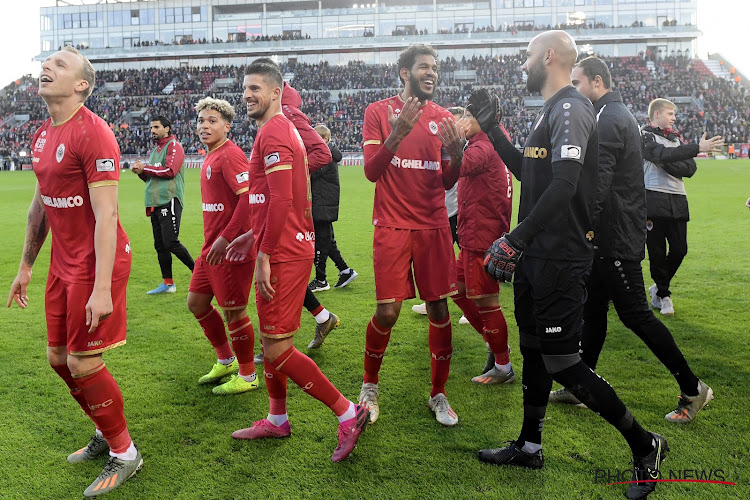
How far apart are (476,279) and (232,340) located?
6.54ft

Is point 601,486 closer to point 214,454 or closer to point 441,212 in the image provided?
point 441,212

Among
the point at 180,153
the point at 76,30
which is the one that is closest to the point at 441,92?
the point at 76,30

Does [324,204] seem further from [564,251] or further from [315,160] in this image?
[564,251]

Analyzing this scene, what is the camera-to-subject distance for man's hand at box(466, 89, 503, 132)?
387 cm

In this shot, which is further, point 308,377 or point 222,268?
point 222,268

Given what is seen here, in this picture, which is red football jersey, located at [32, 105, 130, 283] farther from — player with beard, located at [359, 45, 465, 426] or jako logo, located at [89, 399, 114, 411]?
player with beard, located at [359, 45, 465, 426]

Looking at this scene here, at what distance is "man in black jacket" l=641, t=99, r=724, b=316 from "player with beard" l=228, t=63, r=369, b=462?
13.1 feet

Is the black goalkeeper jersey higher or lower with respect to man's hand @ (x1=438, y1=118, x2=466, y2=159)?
lower

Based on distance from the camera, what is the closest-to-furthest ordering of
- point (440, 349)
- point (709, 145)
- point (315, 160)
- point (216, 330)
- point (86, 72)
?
point (86, 72)
point (440, 349)
point (216, 330)
point (709, 145)
point (315, 160)

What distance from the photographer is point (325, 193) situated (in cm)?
780

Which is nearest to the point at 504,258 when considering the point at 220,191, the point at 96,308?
the point at 96,308

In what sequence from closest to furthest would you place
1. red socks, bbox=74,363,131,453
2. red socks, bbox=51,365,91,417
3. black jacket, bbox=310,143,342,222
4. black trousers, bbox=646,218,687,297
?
1. red socks, bbox=74,363,131,453
2. red socks, bbox=51,365,91,417
3. black trousers, bbox=646,218,687,297
4. black jacket, bbox=310,143,342,222

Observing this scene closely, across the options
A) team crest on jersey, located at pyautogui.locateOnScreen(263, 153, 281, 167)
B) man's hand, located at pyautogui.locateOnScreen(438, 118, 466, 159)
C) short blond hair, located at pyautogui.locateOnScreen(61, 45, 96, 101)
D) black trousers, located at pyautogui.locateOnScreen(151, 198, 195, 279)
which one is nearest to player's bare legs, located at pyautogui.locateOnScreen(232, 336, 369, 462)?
team crest on jersey, located at pyautogui.locateOnScreen(263, 153, 281, 167)

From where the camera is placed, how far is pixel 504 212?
16.1 feet
